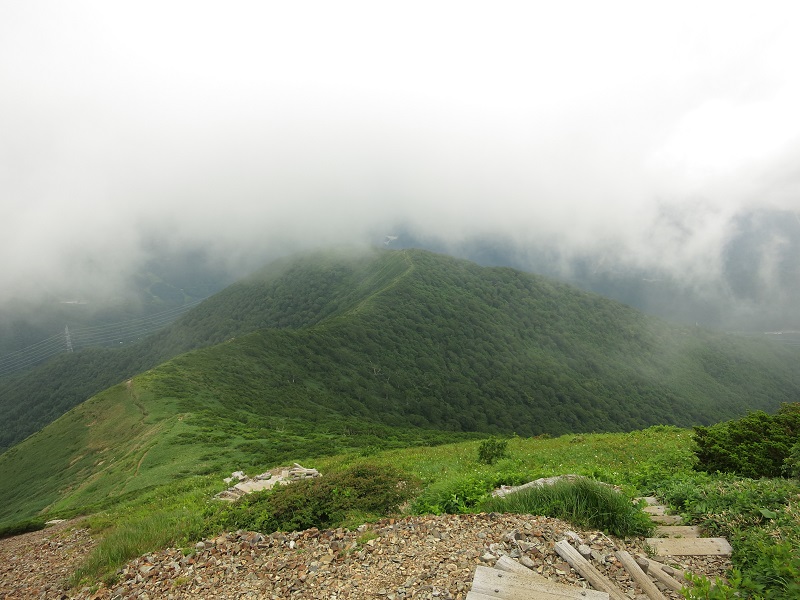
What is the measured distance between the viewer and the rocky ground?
6.56m

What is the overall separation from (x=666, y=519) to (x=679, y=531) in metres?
0.66

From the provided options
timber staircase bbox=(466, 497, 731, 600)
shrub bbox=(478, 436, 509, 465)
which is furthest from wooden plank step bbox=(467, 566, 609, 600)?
→ shrub bbox=(478, 436, 509, 465)

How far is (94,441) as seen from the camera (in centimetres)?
5209

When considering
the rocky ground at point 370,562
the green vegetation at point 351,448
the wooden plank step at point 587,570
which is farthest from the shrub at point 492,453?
the wooden plank step at point 587,570

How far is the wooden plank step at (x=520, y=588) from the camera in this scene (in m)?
5.79

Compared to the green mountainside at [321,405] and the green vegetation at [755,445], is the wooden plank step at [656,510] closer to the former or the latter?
the green vegetation at [755,445]

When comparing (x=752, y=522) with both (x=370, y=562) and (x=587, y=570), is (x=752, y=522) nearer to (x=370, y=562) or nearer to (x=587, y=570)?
(x=587, y=570)

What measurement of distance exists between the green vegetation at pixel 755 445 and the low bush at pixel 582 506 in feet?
14.8

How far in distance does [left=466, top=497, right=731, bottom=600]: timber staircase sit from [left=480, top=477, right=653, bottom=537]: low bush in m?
0.53

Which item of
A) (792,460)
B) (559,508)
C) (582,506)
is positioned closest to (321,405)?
(559,508)

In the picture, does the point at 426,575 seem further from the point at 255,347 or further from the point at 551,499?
the point at 255,347

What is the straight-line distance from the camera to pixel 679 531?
7520 mm

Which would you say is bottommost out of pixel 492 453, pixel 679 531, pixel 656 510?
pixel 492 453

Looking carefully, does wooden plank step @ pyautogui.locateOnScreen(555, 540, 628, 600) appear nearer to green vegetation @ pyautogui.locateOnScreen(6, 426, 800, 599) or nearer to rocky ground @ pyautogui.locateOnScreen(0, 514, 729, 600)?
rocky ground @ pyautogui.locateOnScreen(0, 514, 729, 600)
